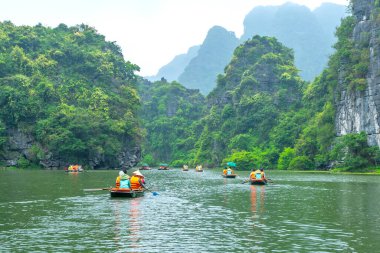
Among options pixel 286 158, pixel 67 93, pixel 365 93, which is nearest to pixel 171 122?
pixel 67 93

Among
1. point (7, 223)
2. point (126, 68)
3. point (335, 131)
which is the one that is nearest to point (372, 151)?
point (335, 131)

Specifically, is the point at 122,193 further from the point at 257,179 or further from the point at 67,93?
the point at 67,93

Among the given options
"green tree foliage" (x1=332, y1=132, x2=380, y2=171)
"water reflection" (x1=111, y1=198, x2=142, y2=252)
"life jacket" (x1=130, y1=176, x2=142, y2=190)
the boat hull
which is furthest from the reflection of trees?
→ "green tree foliage" (x1=332, y1=132, x2=380, y2=171)

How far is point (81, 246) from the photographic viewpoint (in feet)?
45.8

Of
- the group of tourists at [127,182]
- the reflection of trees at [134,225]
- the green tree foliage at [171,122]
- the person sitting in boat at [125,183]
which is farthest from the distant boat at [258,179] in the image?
the green tree foliage at [171,122]

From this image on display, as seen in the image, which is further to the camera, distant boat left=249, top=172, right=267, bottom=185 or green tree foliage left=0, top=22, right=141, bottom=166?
green tree foliage left=0, top=22, right=141, bottom=166

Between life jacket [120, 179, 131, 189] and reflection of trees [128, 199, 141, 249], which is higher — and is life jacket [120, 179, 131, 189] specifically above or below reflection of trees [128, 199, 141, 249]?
above

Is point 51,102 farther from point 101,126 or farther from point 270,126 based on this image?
point 270,126

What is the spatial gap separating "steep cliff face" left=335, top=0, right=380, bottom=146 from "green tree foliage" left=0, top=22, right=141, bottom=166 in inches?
1598

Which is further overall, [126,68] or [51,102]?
[126,68]

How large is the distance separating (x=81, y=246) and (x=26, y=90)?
75.1 m

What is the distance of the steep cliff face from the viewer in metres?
64.2

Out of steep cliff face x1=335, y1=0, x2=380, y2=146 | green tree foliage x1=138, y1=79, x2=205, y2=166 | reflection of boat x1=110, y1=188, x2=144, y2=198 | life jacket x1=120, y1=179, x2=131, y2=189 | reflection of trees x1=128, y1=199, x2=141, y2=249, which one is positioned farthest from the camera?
green tree foliage x1=138, y1=79, x2=205, y2=166

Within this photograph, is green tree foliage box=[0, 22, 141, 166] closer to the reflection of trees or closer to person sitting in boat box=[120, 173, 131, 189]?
person sitting in boat box=[120, 173, 131, 189]
